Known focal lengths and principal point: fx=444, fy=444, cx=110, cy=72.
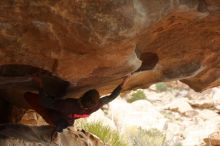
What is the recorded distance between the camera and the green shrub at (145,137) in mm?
17233

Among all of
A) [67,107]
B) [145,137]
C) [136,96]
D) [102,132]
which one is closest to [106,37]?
[67,107]

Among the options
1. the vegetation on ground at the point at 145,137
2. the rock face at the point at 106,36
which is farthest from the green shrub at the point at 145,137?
the rock face at the point at 106,36

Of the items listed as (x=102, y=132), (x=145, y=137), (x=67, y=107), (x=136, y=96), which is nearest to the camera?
(x=67, y=107)

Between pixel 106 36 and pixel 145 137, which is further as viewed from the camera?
pixel 145 137

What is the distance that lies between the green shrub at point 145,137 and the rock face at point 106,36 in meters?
9.21

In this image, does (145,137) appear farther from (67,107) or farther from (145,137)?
(67,107)

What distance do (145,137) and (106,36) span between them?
41.9ft

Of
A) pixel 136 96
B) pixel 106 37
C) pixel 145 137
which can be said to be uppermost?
pixel 106 37

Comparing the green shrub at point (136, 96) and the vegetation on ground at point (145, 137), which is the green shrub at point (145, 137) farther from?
the green shrub at point (136, 96)

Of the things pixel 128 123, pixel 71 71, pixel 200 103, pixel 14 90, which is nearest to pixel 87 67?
pixel 71 71

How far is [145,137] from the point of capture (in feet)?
58.9

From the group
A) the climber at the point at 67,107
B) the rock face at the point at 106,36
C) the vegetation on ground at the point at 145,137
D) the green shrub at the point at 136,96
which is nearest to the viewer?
the rock face at the point at 106,36

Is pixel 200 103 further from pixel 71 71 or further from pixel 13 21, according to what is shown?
pixel 13 21

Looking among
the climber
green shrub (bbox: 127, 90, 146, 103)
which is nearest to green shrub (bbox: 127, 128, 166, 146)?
green shrub (bbox: 127, 90, 146, 103)
